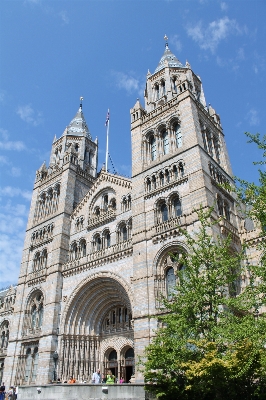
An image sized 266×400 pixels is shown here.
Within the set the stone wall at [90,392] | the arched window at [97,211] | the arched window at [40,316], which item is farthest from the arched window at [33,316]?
the stone wall at [90,392]

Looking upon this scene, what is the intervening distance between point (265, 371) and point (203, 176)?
46.2 ft

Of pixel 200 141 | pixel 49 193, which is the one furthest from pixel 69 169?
pixel 200 141

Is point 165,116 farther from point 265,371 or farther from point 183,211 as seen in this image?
point 265,371

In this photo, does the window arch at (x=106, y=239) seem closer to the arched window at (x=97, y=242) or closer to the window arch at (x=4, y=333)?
the arched window at (x=97, y=242)

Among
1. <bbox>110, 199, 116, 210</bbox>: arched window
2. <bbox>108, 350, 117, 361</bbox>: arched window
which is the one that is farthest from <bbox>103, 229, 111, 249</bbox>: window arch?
<bbox>108, 350, 117, 361</bbox>: arched window

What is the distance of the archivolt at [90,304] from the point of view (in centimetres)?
→ 2917

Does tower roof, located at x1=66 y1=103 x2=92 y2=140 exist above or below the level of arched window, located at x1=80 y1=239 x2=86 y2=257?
above

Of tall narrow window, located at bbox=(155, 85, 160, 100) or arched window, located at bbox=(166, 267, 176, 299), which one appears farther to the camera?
tall narrow window, located at bbox=(155, 85, 160, 100)

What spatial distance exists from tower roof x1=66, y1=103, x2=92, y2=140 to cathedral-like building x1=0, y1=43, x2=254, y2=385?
8.70 meters

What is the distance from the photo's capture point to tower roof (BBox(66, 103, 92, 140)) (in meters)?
44.0

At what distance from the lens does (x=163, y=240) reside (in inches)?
988

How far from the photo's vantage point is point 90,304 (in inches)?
1192

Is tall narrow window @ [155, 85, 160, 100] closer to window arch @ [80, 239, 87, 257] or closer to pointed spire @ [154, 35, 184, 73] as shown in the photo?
pointed spire @ [154, 35, 184, 73]

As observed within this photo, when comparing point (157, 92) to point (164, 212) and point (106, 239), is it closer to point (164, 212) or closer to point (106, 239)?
point (164, 212)
